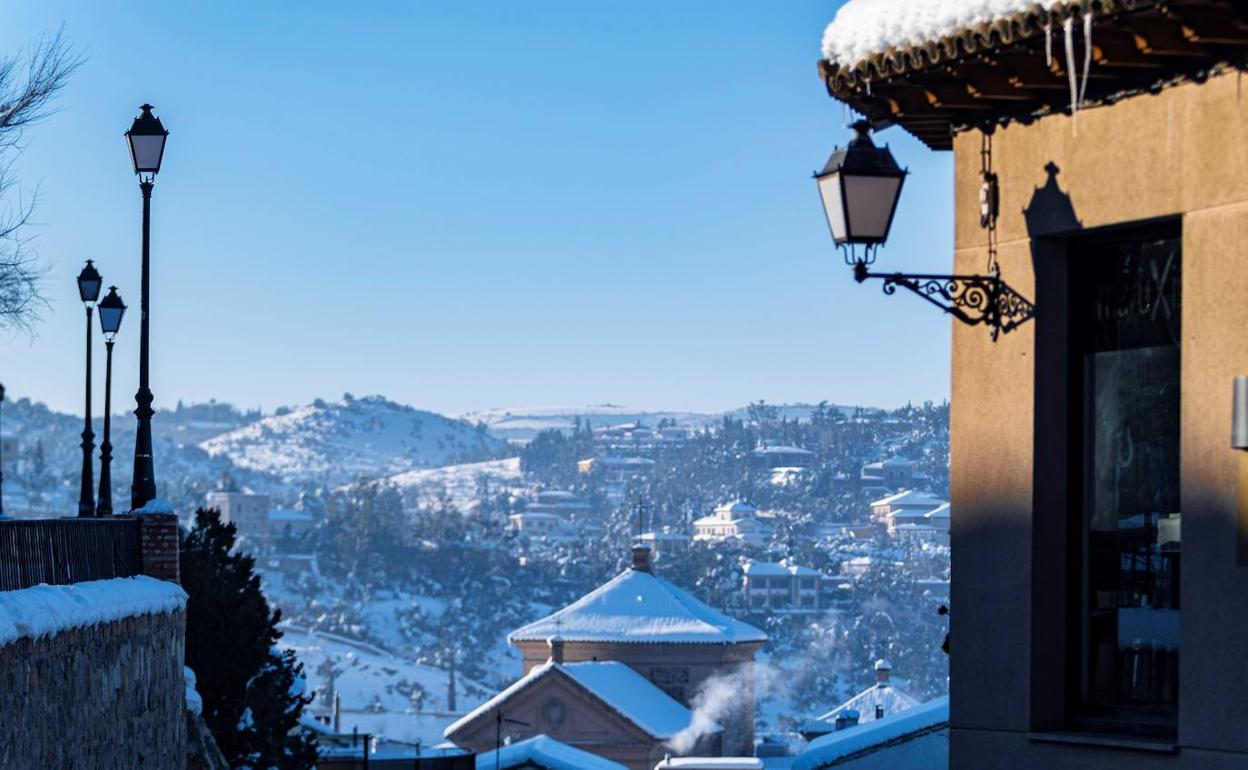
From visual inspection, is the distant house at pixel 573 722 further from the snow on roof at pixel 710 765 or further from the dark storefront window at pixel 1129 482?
the dark storefront window at pixel 1129 482

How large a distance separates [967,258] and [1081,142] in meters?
0.87

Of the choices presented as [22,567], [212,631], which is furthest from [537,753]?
[22,567]

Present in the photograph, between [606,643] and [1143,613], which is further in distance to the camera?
[606,643]

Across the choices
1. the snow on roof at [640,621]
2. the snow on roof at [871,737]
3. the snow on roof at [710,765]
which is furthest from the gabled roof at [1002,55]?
the snow on roof at [640,621]

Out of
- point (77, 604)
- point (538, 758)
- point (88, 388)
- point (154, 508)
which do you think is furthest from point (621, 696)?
point (77, 604)

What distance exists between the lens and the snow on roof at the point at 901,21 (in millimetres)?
9016

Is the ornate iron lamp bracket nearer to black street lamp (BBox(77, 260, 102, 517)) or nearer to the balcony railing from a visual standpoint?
the balcony railing

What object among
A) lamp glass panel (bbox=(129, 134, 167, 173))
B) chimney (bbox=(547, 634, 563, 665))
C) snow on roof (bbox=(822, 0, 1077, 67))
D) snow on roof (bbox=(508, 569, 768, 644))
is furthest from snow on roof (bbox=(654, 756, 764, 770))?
chimney (bbox=(547, 634, 563, 665))

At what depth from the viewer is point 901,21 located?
31.4ft

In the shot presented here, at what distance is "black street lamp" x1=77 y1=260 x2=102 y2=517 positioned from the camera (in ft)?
86.7

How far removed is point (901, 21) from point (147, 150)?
42.1 feet

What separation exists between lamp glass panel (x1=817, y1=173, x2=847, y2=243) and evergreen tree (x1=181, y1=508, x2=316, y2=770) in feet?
70.6

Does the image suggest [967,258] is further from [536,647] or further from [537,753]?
[536,647]

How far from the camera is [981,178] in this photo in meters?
9.88
